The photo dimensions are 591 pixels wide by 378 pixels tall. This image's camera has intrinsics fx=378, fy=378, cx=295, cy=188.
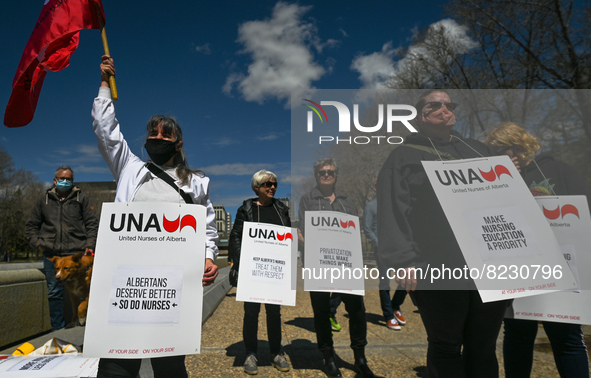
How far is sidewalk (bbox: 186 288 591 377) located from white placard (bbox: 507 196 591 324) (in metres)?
1.59

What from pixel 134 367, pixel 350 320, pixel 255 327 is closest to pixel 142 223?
pixel 134 367

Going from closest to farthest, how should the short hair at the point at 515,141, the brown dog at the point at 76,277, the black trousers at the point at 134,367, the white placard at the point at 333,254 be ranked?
the black trousers at the point at 134,367 < the short hair at the point at 515,141 < the white placard at the point at 333,254 < the brown dog at the point at 76,277

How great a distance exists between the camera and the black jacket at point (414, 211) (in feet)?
7.44

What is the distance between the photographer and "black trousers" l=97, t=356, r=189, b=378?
216cm

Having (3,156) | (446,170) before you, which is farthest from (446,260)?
(3,156)

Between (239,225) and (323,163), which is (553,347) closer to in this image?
(323,163)

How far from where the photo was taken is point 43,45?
323cm

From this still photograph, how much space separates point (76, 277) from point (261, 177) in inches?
114

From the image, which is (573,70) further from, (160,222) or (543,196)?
(160,222)

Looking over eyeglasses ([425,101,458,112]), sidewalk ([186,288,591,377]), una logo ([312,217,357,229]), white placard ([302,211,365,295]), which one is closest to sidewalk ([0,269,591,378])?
sidewalk ([186,288,591,377])

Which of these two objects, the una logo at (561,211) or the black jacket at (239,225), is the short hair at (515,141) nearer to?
the una logo at (561,211)

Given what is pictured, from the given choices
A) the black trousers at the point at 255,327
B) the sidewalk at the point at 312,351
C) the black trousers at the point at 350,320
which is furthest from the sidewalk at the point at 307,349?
the black trousers at the point at 350,320

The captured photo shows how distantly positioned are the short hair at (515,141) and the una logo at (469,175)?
716mm

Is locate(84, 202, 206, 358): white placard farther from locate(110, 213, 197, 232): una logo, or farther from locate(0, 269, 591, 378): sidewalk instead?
locate(0, 269, 591, 378): sidewalk
